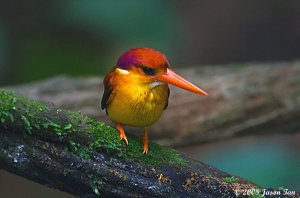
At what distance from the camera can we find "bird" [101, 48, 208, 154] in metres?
3.24

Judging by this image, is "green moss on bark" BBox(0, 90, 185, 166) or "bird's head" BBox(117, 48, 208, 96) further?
"bird's head" BBox(117, 48, 208, 96)

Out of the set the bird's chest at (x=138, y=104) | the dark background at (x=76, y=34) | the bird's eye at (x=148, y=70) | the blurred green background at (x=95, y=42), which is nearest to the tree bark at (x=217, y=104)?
the blurred green background at (x=95, y=42)

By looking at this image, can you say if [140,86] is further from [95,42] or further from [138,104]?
[95,42]

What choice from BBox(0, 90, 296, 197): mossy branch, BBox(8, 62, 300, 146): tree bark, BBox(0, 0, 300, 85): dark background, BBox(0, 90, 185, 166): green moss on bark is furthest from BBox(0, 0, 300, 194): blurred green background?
BBox(0, 90, 185, 166): green moss on bark

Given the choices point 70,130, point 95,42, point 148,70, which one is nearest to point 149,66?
point 148,70

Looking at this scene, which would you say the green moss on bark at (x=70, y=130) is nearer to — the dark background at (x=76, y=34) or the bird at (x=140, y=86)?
the bird at (x=140, y=86)

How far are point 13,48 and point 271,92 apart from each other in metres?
3.08

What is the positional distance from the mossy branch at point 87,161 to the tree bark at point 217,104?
2.00 m

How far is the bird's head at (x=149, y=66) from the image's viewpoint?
3.23 meters

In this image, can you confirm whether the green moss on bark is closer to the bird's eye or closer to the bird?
the bird

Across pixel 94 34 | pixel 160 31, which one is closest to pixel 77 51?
pixel 94 34

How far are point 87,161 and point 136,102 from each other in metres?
0.48

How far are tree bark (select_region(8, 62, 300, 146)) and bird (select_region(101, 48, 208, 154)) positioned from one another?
78.5 inches

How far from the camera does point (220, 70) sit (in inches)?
226
